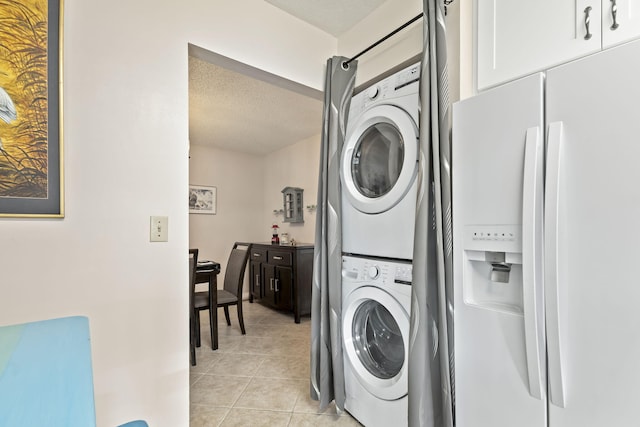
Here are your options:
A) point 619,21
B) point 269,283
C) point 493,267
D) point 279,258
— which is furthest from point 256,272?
point 619,21

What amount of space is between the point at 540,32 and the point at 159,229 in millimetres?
1728

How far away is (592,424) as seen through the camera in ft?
2.80

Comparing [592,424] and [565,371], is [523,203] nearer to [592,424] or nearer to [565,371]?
[565,371]

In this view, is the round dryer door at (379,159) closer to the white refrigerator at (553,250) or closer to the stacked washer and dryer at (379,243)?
the stacked washer and dryer at (379,243)

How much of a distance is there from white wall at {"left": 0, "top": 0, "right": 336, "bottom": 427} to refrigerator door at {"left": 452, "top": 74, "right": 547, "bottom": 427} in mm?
1266

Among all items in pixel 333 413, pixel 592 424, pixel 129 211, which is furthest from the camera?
pixel 333 413

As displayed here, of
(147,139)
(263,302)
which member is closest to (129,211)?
(147,139)

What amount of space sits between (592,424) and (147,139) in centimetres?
192

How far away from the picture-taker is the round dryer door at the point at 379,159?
1.37 m

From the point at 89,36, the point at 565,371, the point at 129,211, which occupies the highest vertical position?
the point at 89,36

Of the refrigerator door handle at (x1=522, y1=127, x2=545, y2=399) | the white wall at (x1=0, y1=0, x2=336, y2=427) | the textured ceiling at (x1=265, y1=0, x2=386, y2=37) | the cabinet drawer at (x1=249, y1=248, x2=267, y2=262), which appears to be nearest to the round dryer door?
the refrigerator door handle at (x1=522, y1=127, x2=545, y2=399)

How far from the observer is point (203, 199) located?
4.55 m

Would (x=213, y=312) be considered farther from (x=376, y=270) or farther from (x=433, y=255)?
(x=433, y=255)

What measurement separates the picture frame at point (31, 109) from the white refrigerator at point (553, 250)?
1.62 metres
